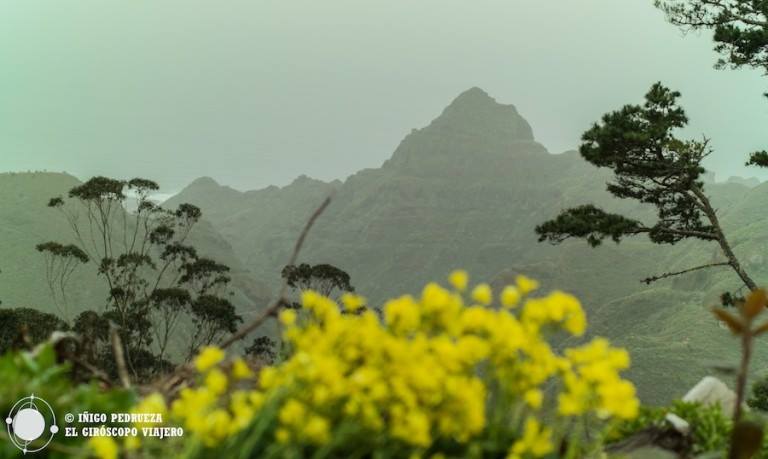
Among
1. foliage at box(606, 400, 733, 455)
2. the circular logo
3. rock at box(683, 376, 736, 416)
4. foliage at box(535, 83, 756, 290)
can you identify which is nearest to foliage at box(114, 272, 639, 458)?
the circular logo

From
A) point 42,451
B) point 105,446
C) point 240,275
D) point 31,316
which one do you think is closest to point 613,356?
point 105,446

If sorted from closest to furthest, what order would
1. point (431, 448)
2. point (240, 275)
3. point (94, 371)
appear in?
point (431, 448) < point (94, 371) < point (240, 275)

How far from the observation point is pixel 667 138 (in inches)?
682

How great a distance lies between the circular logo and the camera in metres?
1.71

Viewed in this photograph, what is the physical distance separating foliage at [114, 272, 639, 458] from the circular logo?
49cm

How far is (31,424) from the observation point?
175cm

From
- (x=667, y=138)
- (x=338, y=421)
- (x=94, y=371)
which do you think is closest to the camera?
(x=338, y=421)

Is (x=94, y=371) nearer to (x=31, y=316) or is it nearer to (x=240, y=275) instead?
(x=31, y=316)

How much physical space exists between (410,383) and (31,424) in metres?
1.18

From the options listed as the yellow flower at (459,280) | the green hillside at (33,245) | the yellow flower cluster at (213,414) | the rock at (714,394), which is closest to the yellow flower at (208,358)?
the yellow flower cluster at (213,414)

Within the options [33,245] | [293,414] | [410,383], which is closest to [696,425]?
[410,383]

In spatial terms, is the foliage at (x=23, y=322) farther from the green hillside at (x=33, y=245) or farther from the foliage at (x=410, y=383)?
the green hillside at (x=33, y=245)

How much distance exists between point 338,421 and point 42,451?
0.95 meters

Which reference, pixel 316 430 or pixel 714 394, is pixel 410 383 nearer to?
pixel 316 430
